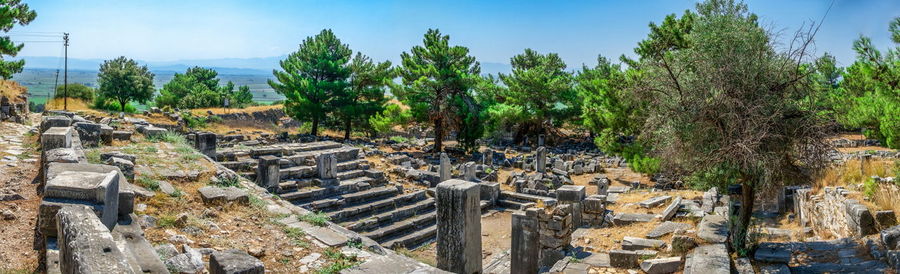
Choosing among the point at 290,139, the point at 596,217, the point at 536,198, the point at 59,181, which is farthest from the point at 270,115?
the point at 59,181

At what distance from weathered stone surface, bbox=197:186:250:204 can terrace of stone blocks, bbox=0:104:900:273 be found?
0.02 meters

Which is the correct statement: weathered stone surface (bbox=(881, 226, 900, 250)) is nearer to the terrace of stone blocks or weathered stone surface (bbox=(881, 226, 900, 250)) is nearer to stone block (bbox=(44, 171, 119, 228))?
the terrace of stone blocks

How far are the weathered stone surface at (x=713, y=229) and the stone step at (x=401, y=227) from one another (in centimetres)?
690

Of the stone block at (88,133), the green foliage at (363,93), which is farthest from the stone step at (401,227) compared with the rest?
the green foliage at (363,93)

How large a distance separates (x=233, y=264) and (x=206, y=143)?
32.3 feet

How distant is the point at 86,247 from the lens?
12.8 ft

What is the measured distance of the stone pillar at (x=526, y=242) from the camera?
948 centimetres

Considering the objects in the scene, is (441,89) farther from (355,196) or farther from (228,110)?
(228,110)

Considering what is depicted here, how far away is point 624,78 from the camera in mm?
16234

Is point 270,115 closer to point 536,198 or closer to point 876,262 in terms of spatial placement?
point 536,198

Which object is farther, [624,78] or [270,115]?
[270,115]

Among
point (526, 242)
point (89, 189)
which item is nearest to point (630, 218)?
point (526, 242)

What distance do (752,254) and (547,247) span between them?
323 cm

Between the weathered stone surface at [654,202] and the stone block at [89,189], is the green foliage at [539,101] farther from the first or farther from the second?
the stone block at [89,189]
